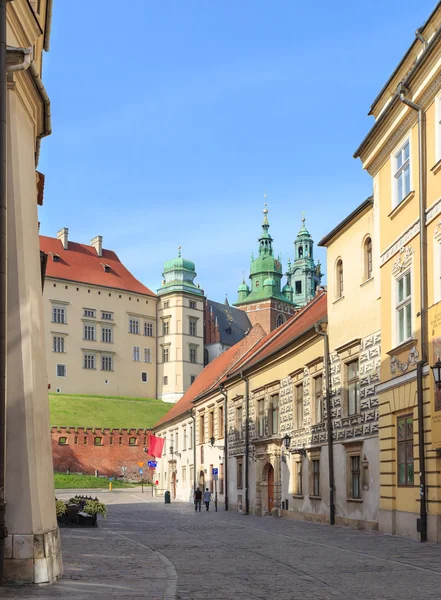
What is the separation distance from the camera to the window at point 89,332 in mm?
96625

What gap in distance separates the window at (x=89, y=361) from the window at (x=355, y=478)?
73653 millimetres

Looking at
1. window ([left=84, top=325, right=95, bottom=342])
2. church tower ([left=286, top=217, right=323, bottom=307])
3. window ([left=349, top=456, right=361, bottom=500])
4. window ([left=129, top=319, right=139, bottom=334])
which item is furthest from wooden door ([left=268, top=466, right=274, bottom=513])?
church tower ([left=286, top=217, right=323, bottom=307])

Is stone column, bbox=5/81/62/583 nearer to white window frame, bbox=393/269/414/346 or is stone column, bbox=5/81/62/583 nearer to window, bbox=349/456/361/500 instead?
white window frame, bbox=393/269/414/346

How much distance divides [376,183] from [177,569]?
1300cm

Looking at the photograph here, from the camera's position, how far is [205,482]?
164 feet

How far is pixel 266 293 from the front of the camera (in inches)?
5281

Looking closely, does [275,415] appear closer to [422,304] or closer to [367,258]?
[367,258]

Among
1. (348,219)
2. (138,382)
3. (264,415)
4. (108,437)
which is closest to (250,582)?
(348,219)

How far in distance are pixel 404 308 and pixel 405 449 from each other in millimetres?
3302

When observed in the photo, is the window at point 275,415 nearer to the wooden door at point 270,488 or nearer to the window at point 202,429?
the wooden door at point 270,488

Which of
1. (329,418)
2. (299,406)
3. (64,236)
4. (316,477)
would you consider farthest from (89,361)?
(329,418)

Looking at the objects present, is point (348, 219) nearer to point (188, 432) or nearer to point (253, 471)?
point (253, 471)

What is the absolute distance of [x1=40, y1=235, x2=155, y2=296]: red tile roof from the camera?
97219 mm

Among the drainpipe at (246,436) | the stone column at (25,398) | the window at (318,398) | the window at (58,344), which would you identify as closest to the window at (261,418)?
the drainpipe at (246,436)
